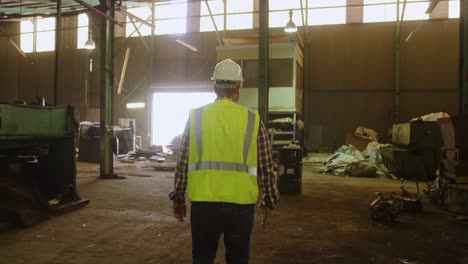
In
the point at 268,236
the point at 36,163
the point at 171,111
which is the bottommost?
the point at 268,236

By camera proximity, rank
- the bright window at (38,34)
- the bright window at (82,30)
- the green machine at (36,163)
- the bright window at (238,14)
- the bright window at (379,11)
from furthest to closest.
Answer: the bright window at (38,34) → the bright window at (82,30) → the bright window at (238,14) → the bright window at (379,11) → the green machine at (36,163)

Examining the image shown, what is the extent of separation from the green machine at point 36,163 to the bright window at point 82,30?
54.6 ft

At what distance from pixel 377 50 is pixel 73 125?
50.3 ft

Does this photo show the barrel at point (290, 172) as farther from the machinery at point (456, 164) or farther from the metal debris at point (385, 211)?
the machinery at point (456, 164)

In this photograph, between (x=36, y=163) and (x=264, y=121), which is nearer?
(x=36, y=163)

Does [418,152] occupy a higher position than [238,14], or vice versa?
[238,14]

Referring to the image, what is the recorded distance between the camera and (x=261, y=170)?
2459 millimetres

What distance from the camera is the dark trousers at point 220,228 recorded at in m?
2.19

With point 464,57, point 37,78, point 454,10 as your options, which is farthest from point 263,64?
point 37,78

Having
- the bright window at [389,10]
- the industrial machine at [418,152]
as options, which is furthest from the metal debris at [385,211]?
the bright window at [389,10]

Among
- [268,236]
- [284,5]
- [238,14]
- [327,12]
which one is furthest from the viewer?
[238,14]

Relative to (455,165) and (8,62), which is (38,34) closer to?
(8,62)

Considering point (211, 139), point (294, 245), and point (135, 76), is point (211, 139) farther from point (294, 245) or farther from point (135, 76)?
point (135, 76)

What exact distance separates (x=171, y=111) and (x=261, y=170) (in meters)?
18.1
